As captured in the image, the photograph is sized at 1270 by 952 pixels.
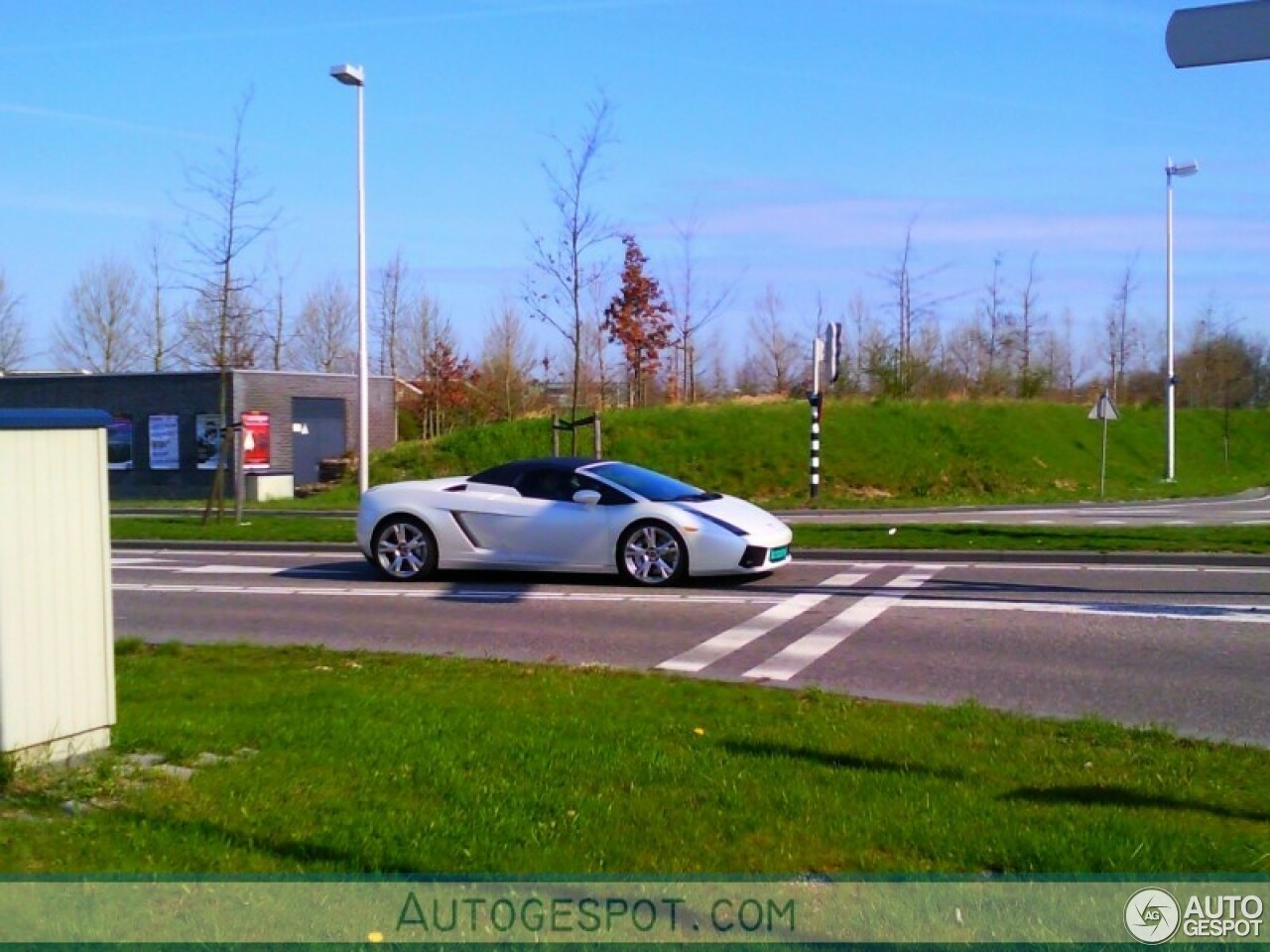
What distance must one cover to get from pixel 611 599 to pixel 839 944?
28.7ft

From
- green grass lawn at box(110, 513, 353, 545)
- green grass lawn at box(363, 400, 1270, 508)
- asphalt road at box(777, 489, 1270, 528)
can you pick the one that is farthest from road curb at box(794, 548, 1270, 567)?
Result: green grass lawn at box(363, 400, 1270, 508)

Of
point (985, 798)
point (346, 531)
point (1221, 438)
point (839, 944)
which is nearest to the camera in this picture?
point (839, 944)

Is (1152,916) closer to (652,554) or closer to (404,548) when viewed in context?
(652,554)

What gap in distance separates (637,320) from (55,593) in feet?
107

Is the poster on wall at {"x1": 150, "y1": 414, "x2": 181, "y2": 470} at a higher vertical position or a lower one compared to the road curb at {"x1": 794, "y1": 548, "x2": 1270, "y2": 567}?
higher

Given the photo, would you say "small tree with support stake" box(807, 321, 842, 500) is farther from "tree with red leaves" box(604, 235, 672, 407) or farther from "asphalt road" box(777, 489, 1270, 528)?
"tree with red leaves" box(604, 235, 672, 407)

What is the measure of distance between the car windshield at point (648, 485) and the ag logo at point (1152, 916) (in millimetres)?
9699

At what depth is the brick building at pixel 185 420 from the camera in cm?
3794

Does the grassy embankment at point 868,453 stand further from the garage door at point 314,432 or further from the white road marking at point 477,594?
the white road marking at point 477,594

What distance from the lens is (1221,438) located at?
4812 cm

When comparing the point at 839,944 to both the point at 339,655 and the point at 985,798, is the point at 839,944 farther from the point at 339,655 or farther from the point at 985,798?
the point at 339,655

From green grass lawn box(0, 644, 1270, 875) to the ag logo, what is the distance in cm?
27

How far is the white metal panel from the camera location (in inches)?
225

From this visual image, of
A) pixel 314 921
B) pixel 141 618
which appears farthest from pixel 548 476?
pixel 314 921
